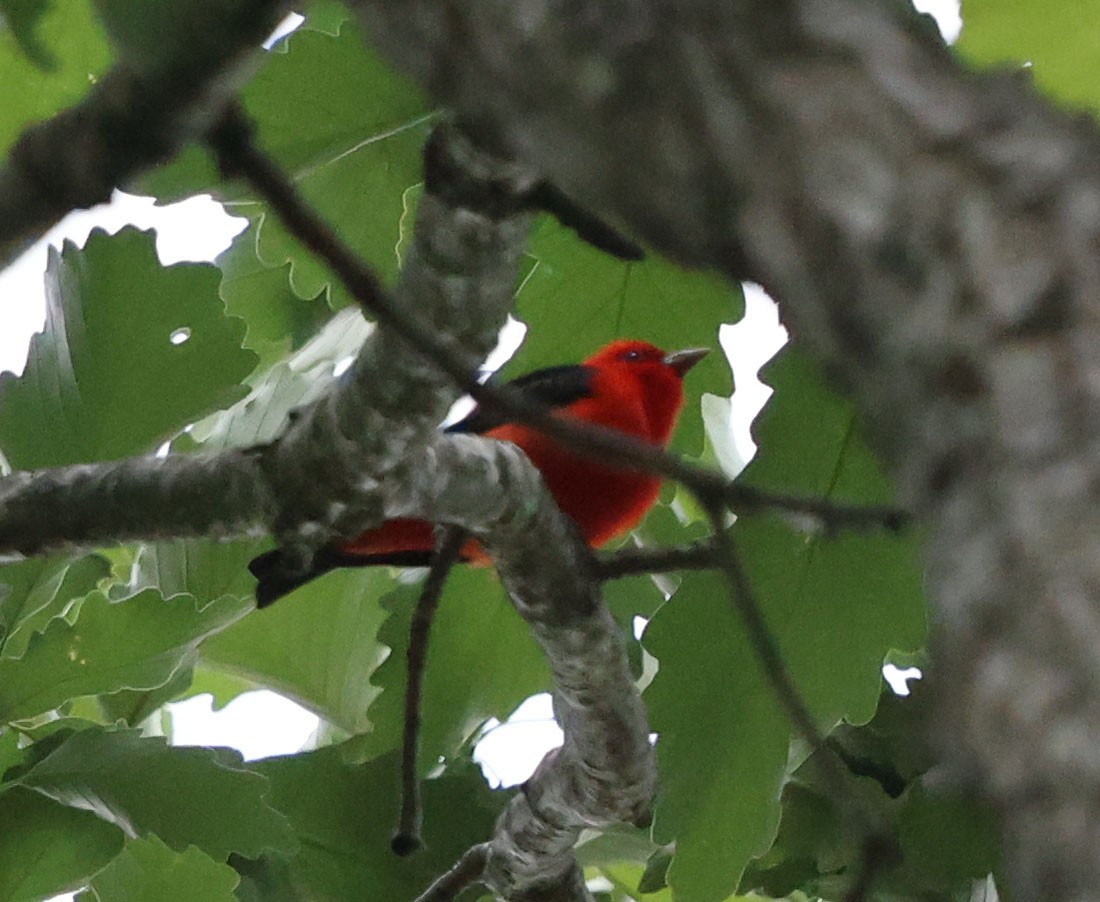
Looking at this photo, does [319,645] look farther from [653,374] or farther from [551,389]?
[653,374]

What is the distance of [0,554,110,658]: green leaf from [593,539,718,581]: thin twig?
65 centimetres

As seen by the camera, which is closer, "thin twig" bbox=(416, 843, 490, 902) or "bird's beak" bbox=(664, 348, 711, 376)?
"thin twig" bbox=(416, 843, 490, 902)

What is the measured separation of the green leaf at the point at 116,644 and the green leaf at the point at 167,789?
0.18 feet

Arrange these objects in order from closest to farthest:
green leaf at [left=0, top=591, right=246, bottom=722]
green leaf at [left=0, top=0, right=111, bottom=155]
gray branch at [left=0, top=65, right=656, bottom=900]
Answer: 1. gray branch at [left=0, top=65, right=656, bottom=900]
2. green leaf at [left=0, top=0, right=111, bottom=155]
3. green leaf at [left=0, top=591, right=246, bottom=722]

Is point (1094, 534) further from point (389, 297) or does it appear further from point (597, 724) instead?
point (597, 724)

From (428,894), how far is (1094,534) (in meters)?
1.22

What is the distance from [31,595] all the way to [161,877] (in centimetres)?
33

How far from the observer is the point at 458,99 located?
1.30 ft

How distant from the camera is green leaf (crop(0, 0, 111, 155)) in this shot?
107 cm

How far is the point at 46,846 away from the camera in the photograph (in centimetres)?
140

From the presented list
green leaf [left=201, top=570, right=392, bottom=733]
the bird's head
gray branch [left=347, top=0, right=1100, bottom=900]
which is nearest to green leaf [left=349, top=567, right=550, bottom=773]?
green leaf [left=201, top=570, right=392, bottom=733]

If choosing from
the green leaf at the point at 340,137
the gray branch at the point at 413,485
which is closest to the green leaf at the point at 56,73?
the green leaf at the point at 340,137

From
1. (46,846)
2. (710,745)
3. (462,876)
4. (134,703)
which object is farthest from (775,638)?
(134,703)

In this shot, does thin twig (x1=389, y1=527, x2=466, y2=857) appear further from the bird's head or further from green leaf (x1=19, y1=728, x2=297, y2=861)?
the bird's head
